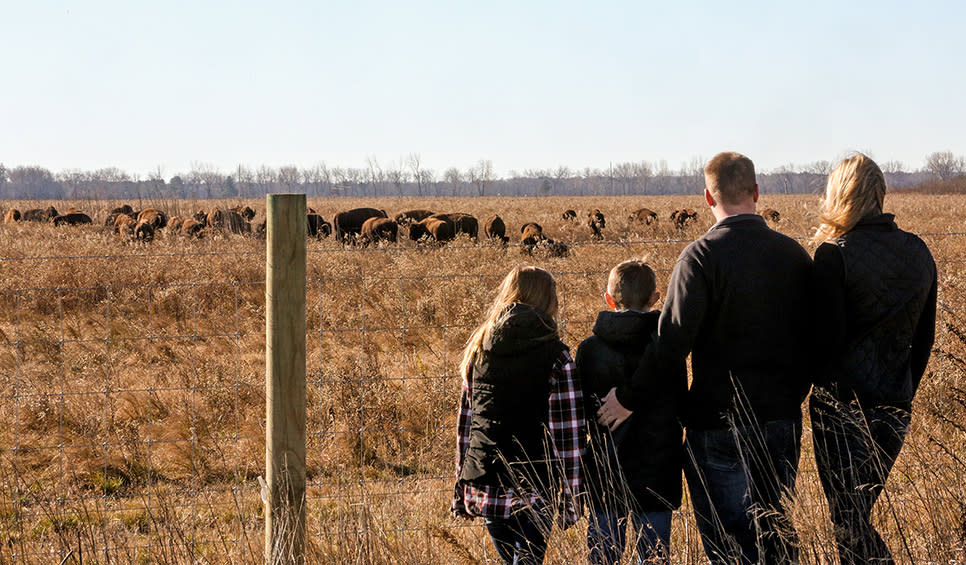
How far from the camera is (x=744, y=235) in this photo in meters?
3.32

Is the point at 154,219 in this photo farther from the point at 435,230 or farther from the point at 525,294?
the point at 525,294

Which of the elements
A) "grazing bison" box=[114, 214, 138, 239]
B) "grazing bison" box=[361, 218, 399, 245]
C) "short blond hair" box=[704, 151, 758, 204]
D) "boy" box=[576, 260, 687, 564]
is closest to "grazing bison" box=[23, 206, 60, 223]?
"grazing bison" box=[114, 214, 138, 239]

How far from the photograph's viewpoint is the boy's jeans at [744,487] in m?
3.31

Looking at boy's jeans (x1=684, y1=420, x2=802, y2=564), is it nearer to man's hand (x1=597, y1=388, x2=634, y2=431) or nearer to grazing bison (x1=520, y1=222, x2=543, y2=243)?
man's hand (x1=597, y1=388, x2=634, y2=431)

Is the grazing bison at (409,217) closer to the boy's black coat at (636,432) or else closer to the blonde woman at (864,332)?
the boy's black coat at (636,432)

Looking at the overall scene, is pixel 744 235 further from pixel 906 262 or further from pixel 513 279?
pixel 513 279

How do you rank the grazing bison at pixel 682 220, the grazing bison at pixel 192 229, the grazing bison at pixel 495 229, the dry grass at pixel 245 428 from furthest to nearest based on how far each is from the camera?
the grazing bison at pixel 682 220
the grazing bison at pixel 495 229
the grazing bison at pixel 192 229
the dry grass at pixel 245 428

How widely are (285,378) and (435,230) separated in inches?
809

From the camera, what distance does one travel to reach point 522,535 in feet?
11.4

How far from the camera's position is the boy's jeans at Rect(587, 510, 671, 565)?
3.41 m

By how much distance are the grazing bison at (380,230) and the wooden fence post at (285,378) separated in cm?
2012

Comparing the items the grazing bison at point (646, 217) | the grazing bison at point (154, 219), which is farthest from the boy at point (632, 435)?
the grazing bison at point (646, 217)

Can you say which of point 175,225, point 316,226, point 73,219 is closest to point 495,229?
point 316,226

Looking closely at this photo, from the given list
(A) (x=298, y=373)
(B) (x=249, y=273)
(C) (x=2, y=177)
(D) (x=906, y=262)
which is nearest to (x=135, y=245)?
(B) (x=249, y=273)
